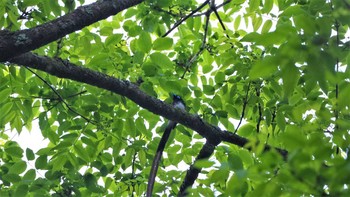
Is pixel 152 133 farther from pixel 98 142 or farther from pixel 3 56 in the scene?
pixel 3 56

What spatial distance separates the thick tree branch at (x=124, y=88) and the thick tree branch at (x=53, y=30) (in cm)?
19

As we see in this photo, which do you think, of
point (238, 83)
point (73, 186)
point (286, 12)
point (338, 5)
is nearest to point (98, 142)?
point (73, 186)

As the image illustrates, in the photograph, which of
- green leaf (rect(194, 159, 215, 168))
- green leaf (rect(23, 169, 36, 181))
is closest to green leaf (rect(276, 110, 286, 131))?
green leaf (rect(23, 169, 36, 181))

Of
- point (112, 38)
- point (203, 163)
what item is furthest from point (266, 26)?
point (203, 163)

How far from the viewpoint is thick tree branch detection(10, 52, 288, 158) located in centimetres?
316

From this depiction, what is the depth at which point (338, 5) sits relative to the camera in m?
1.57

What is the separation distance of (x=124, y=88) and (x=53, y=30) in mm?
647

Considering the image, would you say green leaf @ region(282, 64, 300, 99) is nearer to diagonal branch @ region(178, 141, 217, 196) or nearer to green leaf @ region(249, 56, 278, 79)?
green leaf @ region(249, 56, 278, 79)

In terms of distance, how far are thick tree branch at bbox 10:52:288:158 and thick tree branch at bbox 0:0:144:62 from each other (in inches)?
7.6

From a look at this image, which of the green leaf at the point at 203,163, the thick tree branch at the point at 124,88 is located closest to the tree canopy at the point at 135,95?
the thick tree branch at the point at 124,88

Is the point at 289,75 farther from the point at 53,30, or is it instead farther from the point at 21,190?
the point at 21,190

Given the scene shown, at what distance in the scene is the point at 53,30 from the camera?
118 inches

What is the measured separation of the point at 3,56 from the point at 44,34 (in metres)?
0.27

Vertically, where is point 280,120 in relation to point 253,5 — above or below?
below
